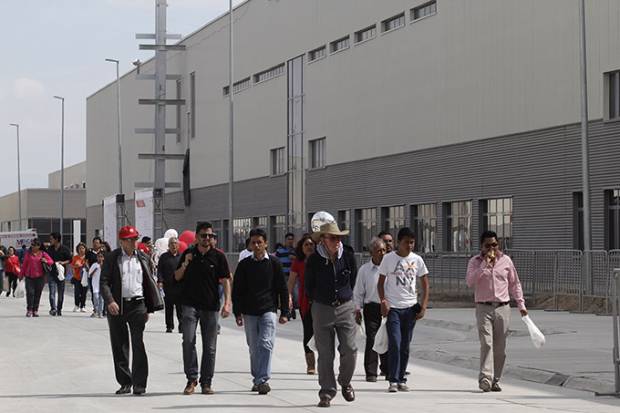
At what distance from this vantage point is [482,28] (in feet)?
147

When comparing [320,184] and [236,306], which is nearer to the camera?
[236,306]

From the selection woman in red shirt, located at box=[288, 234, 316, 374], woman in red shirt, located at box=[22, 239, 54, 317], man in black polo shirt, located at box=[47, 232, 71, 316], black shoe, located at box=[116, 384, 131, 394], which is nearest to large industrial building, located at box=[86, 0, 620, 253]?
man in black polo shirt, located at box=[47, 232, 71, 316]

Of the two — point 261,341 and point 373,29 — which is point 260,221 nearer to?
point 373,29

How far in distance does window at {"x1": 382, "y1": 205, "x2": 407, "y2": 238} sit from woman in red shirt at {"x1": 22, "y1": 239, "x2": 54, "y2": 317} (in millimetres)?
21167

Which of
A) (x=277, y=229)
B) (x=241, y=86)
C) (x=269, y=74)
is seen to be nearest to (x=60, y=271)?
(x=277, y=229)

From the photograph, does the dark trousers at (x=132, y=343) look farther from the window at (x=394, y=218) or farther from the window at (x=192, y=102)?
the window at (x=192, y=102)

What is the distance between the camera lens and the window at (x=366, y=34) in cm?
5409

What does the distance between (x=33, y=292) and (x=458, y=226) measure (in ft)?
63.0

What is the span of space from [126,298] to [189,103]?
66017 mm

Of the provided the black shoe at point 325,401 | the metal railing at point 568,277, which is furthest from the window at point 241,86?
the black shoe at point 325,401

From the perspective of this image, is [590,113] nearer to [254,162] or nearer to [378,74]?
[378,74]

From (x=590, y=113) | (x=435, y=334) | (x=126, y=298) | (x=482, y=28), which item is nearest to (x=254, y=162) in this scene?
(x=482, y=28)

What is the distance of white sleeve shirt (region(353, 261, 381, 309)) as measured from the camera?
16.7 meters

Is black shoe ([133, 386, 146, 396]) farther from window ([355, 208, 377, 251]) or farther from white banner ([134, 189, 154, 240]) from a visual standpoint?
window ([355, 208, 377, 251])
